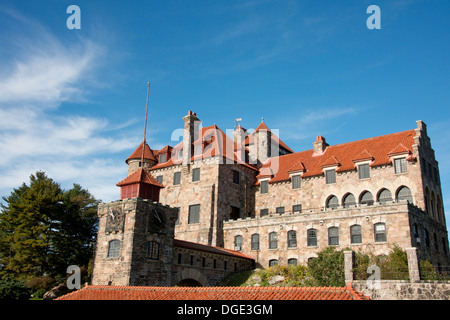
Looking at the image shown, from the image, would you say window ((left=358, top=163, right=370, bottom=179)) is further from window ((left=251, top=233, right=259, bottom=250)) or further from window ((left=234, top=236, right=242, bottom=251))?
window ((left=234, top=236, right=242, bottom=251))

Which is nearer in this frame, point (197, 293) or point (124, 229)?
point (197, 293)

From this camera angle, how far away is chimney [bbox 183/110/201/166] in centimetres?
4455

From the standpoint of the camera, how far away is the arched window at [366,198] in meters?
37.3

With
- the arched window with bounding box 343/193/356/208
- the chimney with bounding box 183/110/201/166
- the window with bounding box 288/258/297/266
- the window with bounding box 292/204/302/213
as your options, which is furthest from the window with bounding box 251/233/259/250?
the chimney with bounding box 183/110/201/166

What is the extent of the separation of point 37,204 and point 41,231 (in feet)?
9.66

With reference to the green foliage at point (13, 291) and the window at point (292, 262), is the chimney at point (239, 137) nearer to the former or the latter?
the window at point (292, 262)

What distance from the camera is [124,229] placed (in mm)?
30078

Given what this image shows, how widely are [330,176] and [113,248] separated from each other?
2156cm

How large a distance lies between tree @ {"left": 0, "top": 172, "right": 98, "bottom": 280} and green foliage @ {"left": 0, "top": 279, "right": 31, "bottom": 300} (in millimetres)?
9365

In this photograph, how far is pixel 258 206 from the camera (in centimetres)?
4428

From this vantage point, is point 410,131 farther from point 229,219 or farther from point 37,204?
point 37,204

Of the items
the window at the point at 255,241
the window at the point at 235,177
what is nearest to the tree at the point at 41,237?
the window at the point at 235,177

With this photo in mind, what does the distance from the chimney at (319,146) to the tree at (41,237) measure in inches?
1135
